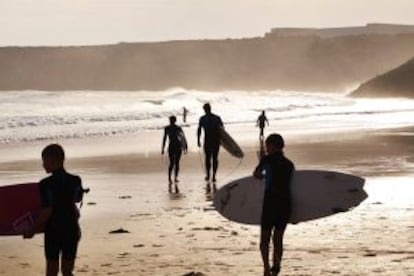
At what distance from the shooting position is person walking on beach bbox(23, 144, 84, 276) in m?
6.73

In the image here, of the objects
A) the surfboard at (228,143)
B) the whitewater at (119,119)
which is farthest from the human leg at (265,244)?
the whitewater at (119,119)

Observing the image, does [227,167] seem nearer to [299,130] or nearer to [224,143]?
[224,143]

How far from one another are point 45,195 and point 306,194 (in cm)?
359

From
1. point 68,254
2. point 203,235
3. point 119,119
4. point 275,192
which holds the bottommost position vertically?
point 203,235

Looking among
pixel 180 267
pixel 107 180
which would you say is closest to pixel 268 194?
pixel 180 267

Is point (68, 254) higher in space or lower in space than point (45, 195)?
lower

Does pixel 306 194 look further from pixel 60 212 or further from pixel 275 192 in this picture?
pixel 60 212

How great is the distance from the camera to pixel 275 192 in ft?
26.3

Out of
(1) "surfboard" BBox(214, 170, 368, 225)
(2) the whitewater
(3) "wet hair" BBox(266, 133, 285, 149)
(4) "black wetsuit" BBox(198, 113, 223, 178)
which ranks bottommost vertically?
(1) "surfboard" BBox(214, 170, 368, 225)

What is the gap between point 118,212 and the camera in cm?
1323

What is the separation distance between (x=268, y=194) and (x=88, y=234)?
13.1 ft

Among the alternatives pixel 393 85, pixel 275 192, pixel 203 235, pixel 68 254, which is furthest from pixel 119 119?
pixel 393 85

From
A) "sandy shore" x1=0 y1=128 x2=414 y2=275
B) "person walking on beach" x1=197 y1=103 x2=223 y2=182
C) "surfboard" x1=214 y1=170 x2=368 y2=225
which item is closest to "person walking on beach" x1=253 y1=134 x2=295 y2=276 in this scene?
"sandy shore" x1=0 y1=128 x2=414 y2=275

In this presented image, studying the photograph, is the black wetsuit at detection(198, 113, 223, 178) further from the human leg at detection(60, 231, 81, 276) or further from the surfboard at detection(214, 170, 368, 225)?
the human leg at detection(60, 231, 81, 276)
